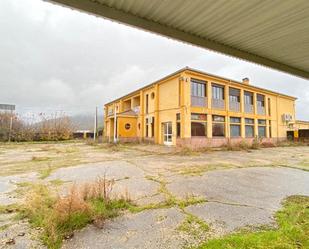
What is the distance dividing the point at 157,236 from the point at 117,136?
23216 mm

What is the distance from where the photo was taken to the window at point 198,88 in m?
19.2

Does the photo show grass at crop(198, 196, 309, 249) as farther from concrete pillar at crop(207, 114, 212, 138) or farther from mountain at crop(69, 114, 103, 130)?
mountain at crop(69, 114, 103, 130)

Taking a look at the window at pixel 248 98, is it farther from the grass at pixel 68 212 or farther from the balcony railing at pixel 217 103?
the grass at pixel 68 212

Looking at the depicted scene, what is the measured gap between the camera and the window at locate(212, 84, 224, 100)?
820 inches

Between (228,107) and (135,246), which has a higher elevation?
(228,107)

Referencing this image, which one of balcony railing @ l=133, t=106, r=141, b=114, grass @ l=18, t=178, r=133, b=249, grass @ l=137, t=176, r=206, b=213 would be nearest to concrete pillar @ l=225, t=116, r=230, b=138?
balcony railing @ l=133, t=106, r=141, b=114

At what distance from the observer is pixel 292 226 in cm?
312

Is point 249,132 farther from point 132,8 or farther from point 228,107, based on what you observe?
point 132,8

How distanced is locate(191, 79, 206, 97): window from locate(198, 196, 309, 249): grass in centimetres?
1645

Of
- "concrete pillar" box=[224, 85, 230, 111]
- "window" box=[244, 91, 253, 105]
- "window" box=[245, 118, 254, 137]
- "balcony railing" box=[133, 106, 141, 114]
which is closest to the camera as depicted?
"concrete pillar" box=[224, 85, 230, 111]

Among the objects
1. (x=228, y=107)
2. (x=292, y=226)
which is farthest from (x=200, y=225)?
(x=228, y=107)

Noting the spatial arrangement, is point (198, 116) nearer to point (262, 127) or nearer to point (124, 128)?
point (124, 128)

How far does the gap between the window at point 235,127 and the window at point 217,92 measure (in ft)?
9.65

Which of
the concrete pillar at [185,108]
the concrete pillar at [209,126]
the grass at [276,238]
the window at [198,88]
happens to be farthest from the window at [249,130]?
the grass at [276,238]
